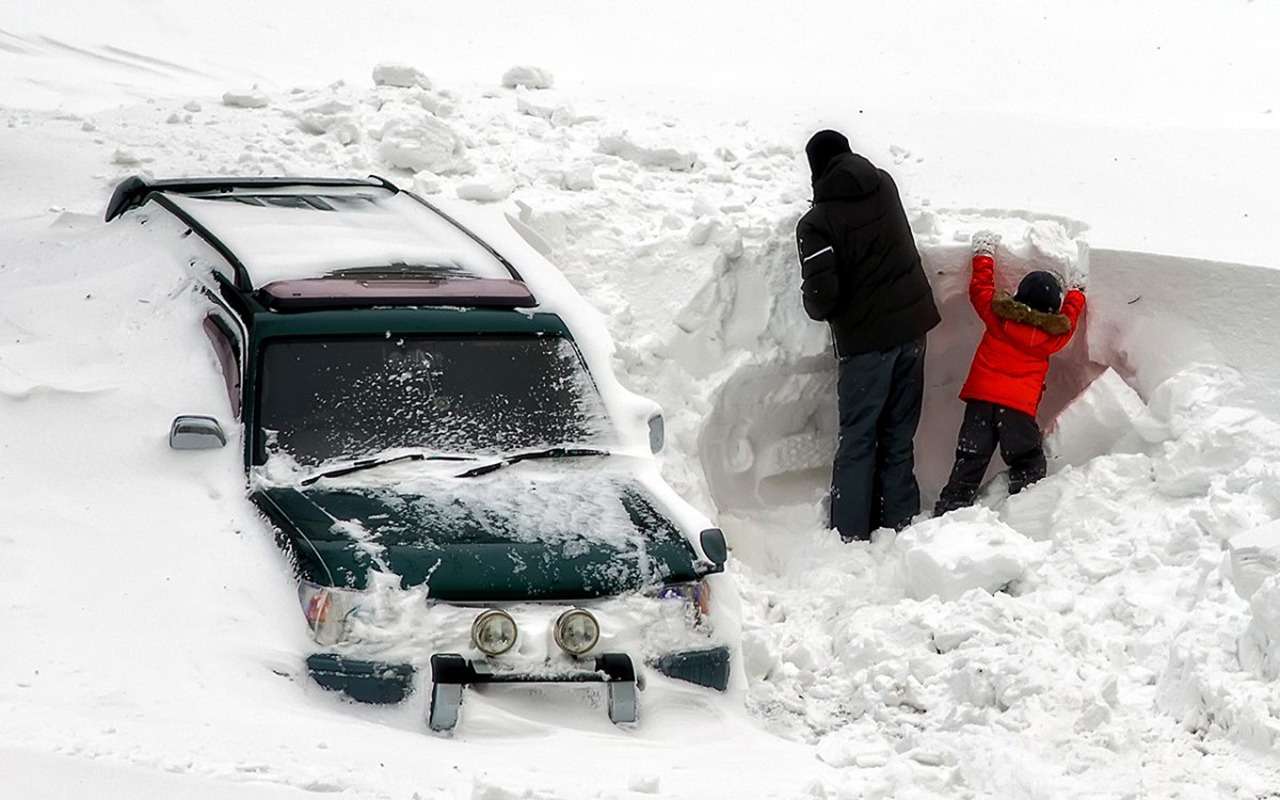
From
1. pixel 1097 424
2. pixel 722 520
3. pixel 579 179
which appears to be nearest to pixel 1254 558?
pixel 1097 424

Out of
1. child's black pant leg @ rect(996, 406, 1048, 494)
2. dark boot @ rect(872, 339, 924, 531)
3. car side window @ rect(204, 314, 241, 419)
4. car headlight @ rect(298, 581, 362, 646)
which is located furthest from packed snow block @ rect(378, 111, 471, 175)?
car headlight @ rect(298, 581, 362, 646)

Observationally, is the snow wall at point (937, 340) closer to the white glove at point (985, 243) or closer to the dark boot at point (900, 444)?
the white glove at point (985, 243)

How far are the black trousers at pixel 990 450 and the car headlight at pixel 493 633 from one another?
3.30 m

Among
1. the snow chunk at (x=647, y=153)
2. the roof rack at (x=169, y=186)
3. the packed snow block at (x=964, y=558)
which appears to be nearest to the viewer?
the packed snow block at (x=964, y=558)

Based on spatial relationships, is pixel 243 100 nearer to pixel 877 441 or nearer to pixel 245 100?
pixel 245 100

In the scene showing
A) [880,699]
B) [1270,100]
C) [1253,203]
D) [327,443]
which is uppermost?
[1270,100]

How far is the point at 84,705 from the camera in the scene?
3.64 m

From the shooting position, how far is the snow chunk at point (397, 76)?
8.62 m

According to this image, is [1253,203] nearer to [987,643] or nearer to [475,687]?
[987,643]

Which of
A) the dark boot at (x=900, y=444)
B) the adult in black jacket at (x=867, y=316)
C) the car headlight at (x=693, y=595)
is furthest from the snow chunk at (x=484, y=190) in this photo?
the car headlight at (x=693, y=595)

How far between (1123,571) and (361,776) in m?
3.18

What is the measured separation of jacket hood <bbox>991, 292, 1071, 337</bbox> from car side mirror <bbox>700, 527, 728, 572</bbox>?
103 inches

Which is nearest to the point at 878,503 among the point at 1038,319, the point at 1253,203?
the point at 1038,319

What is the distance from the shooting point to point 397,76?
8656 mm
